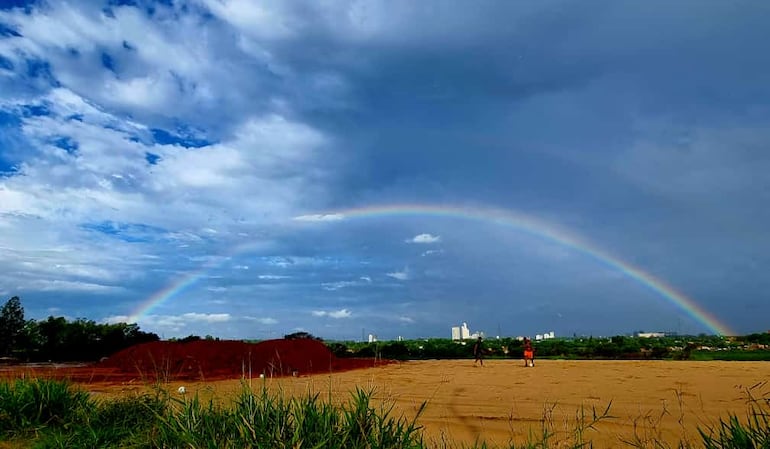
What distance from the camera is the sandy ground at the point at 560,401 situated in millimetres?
7867

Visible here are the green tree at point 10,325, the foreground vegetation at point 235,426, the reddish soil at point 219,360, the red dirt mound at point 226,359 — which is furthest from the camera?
the green tree at point 10,325

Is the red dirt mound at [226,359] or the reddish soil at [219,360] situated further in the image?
the red dirt mound at [226,359]

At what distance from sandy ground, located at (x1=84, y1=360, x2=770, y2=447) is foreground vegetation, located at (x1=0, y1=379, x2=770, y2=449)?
0.52 metres

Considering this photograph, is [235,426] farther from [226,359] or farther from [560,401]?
[226,359]

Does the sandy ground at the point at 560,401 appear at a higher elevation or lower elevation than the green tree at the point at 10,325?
lower

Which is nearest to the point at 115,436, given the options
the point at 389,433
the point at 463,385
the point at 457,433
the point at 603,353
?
the point at 389,433

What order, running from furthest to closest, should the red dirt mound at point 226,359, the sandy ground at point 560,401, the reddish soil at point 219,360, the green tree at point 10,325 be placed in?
the green tree at point 10,325 < the red dirt mound at point 226,359 < the reddish soil at point 219,360 < the sandy ground at point 560,401

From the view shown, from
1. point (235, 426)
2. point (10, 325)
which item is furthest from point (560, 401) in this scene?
point (10, 325)

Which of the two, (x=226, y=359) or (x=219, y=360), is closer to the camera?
(x=219, y=360)

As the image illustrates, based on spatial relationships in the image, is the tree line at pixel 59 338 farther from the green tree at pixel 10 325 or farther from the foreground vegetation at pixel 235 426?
the foreground vegetation at pixel 235 426

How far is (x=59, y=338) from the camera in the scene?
95.4 ft

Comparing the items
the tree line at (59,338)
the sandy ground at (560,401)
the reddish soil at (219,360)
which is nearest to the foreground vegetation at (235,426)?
the sandy ground at (560,401)

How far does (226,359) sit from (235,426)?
17238 mm

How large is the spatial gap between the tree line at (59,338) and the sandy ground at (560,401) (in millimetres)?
16590
